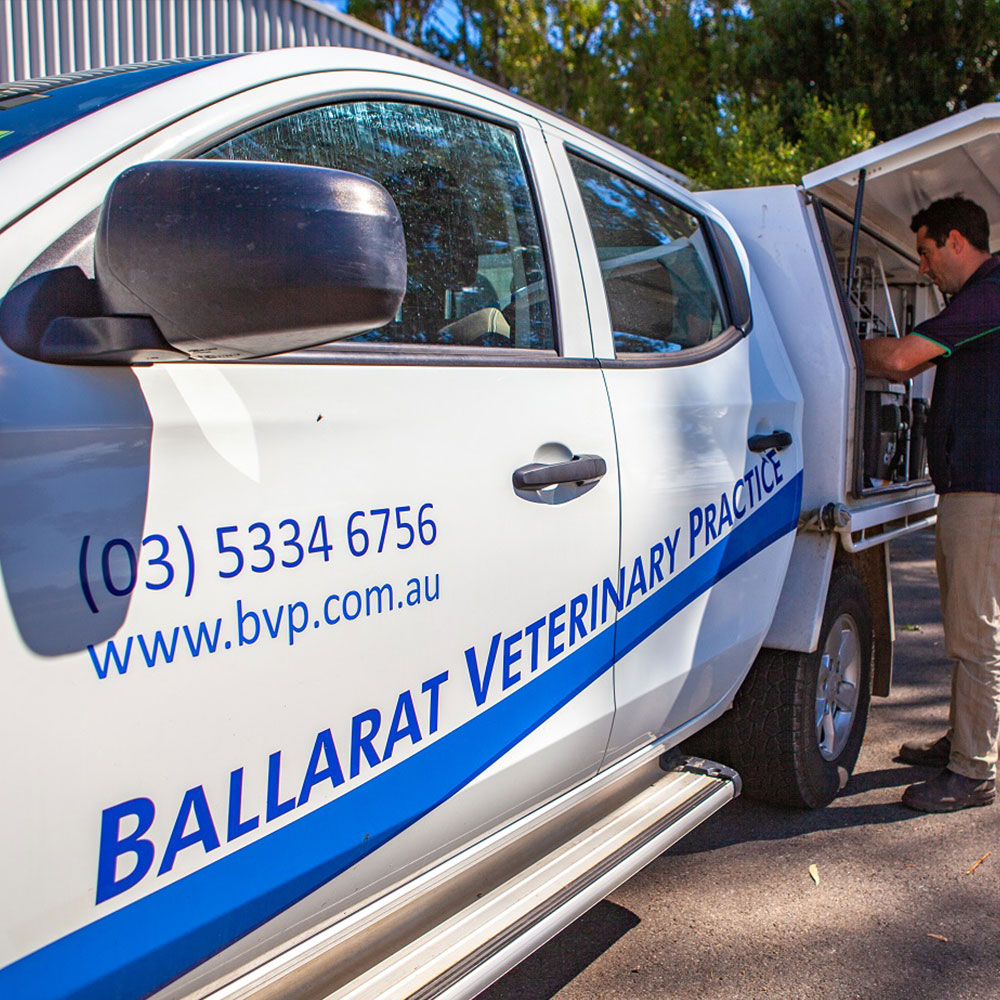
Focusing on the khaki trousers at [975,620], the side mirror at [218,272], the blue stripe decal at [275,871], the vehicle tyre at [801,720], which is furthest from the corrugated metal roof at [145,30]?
the side mirror at [218,272]

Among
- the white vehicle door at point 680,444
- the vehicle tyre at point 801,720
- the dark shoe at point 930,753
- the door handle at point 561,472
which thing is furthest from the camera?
the dark shoe at point 930,753

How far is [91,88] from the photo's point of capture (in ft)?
5.34

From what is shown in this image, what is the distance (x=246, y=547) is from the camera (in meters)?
1.39

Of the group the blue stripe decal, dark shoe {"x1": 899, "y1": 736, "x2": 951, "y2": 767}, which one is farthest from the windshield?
dark shoe {"x1": 899, "y1": 736, "x2": 951, "y2": 767}

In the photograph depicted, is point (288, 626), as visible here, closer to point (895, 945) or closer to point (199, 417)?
point (199, 417)

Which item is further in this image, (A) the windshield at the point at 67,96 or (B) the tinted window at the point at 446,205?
(B) the tinted window at the point at 446,205

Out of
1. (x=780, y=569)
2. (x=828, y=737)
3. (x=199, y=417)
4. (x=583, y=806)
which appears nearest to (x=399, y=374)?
(x=199, y=417)

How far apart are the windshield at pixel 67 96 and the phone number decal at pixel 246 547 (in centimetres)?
53

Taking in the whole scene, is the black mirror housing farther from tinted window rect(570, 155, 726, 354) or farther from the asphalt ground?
the asphalt ground

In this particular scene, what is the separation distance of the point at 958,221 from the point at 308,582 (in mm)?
2940

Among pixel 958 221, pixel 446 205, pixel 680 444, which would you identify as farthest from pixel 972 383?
pixel 446 205

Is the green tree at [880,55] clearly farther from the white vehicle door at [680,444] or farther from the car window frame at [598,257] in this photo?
the white vehicle door at [680,444]

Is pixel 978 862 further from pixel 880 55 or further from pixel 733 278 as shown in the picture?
pixel 880 55

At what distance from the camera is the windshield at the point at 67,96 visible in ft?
4.69
